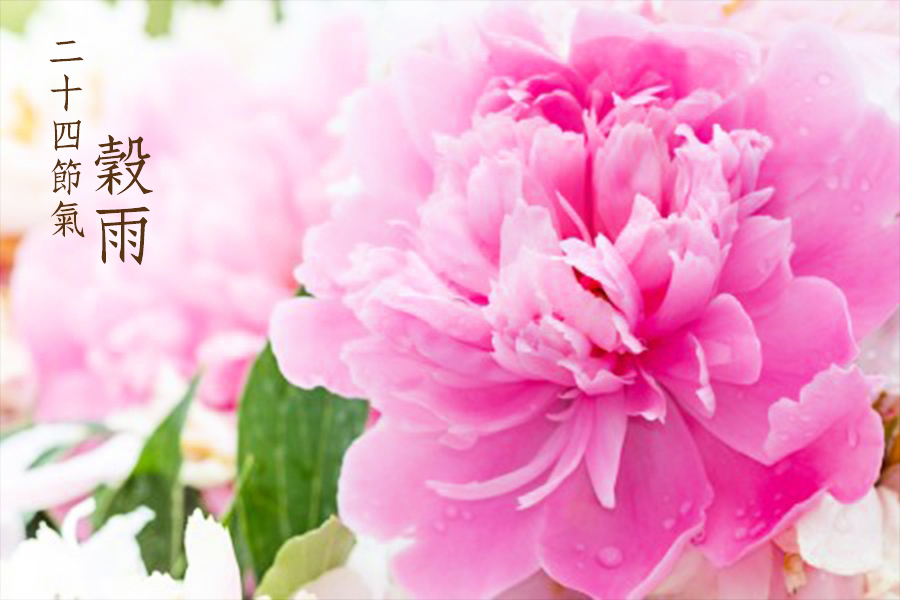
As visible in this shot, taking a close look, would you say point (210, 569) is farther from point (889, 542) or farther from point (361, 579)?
point (889, 542)

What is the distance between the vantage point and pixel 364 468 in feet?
1.46

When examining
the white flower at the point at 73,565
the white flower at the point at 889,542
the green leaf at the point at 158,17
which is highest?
the green leaf at the point at 158,17

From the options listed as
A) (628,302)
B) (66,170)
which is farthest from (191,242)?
(628,302)

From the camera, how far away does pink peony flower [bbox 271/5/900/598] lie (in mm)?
395

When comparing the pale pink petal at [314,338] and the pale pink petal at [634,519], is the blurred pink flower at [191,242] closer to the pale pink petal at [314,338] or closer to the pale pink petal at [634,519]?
the pale pink petal at [314,338]

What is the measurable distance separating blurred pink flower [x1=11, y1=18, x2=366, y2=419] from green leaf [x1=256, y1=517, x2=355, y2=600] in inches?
2.1

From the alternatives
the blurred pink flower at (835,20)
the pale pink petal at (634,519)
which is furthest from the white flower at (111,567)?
the blurred pink flower at (835,20)

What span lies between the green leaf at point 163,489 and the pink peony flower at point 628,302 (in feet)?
0.29

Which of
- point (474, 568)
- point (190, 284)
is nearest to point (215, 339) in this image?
point (190, 284)

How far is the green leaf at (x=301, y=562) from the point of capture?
46 cm

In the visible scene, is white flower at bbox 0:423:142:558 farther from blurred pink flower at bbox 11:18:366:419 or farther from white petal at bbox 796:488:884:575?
white petal at bbox 796:488:884:575

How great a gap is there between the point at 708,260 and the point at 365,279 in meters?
0.10

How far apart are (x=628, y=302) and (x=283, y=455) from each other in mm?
143

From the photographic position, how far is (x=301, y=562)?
47 cm
